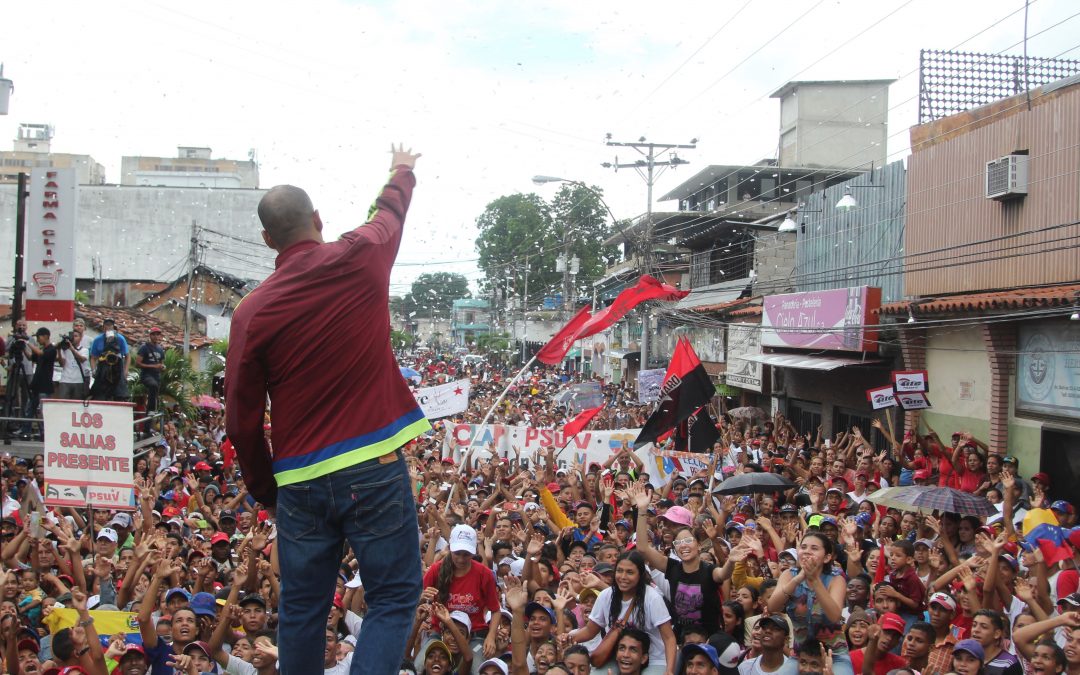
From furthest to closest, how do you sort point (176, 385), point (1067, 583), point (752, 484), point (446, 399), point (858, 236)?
1. point (858, 236)
2. point (176, 385)
3. point (446, 399)
4. point (752, 484)
5. point (1067, 583)

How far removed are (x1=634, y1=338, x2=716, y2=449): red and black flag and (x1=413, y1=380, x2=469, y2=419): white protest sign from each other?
4.30m

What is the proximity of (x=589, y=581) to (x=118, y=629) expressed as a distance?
3093 millimetres

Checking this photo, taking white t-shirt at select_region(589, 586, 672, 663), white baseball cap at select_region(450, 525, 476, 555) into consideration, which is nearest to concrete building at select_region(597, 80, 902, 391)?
white baseball cap at select_region(450, 525, 476, 555)

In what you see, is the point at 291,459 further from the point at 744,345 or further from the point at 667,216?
the point at 667,216

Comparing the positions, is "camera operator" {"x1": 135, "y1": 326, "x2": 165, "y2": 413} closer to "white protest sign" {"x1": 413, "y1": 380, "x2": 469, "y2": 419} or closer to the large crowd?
"white protest sign" {"x1": 413, "y1": 380, "x2": 469, "y2": 419}

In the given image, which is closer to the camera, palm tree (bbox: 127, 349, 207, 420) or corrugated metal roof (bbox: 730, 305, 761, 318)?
palm tree (bbox: 127, 349, 207, 420)

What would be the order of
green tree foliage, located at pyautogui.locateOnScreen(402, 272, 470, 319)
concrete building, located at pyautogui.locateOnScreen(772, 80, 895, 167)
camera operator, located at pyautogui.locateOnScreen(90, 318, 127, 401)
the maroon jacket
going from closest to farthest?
the maroon jacket → camera operator, located at pyautogui.locateOnScreen(90, 318, 127, 401) → concrete building, located at pyautogui.locateOnScreen(772, 80, 895, 167) → green tree foliage, located at pyautogui.locateOnScreen(402, 272, 470, 319)

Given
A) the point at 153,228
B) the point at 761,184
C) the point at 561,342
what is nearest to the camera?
the point at 561,342

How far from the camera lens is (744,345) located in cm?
2869

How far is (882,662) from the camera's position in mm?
6176

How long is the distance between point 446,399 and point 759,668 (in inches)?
505

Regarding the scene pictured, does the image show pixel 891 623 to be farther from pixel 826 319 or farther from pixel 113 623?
pixel 826 319

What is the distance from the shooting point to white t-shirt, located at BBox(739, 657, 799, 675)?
592 centimetres

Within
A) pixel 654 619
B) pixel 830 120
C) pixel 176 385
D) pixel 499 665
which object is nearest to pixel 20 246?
pixel 176 385
